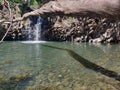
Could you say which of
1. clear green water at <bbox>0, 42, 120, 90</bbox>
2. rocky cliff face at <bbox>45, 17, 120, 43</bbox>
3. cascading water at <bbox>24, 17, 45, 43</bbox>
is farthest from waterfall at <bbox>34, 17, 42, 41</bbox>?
clear green water at <bbox>0, 42, 120, 90</bbox>

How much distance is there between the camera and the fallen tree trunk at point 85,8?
6.13m

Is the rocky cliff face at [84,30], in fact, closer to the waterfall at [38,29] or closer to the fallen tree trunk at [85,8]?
the waterfall at [38,29]

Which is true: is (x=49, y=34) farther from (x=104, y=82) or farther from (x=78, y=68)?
(x=104, y=82)

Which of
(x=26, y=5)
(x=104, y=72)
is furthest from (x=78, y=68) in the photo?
(x=26, y=5)

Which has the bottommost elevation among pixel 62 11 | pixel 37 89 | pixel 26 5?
pixel 37 89

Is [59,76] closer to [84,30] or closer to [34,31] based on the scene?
[84,30]

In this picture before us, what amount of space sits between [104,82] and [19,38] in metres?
26.5

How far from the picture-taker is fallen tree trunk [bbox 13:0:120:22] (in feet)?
20.1

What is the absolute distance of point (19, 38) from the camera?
36.4 m

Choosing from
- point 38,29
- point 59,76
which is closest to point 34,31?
point 38,29

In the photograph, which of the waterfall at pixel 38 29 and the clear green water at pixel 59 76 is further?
the waterfall at pixel 38 29

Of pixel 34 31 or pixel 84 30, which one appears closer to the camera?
pixel 84 30

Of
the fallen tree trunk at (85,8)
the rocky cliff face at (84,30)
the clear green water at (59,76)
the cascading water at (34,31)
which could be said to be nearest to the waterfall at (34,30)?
the cascading water at (34,31)

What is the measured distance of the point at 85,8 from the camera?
6617mm
